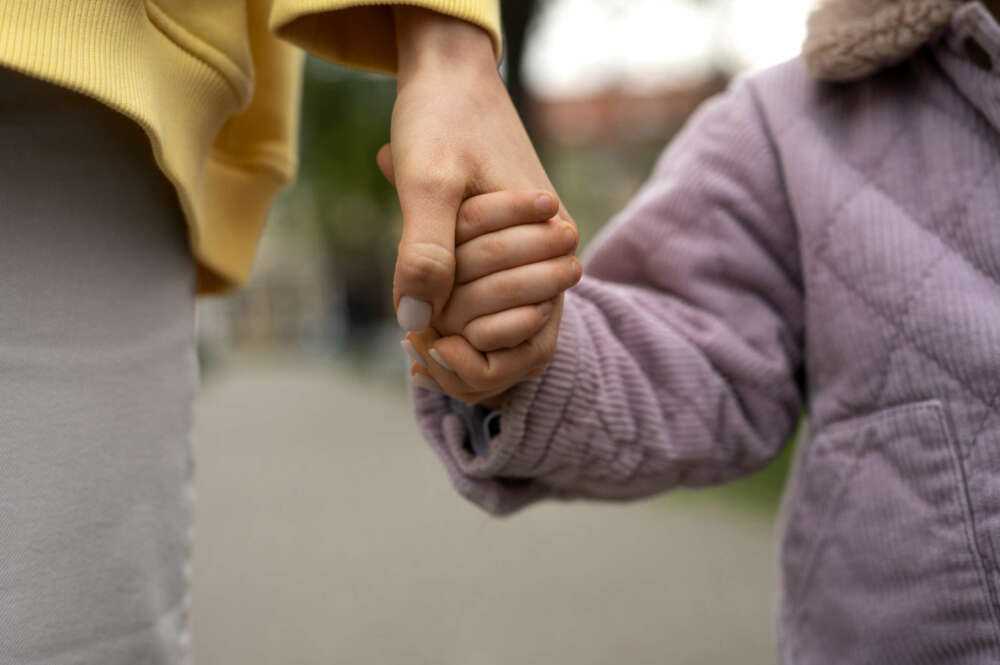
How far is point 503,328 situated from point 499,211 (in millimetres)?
118

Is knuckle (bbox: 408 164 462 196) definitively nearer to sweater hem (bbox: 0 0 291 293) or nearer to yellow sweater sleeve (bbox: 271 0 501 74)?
yellow sweater sleeve (bbox: 271 0 501 74)

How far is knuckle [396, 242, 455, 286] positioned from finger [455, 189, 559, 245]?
55mm

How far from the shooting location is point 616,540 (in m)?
5.01

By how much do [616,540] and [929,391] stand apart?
402cm

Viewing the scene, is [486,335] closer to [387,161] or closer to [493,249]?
[493,249]

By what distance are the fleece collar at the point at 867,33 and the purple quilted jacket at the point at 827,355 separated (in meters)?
0.03

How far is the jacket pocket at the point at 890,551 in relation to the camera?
1.09m

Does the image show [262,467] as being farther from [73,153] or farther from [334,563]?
[73,153]

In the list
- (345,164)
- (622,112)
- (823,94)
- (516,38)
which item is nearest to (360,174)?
(345,164)

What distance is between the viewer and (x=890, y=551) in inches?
45.3

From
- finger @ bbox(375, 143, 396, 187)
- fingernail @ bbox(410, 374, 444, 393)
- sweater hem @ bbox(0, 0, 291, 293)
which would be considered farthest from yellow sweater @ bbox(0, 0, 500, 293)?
fingernail @ bbox(410, 374, 444, 393)

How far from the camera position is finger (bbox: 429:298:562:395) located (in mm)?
970

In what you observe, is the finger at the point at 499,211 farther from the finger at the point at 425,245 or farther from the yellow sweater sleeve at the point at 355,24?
the yellow sweater sleeve at the point at 355,24

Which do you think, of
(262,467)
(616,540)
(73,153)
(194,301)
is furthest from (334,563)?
(73,153)
